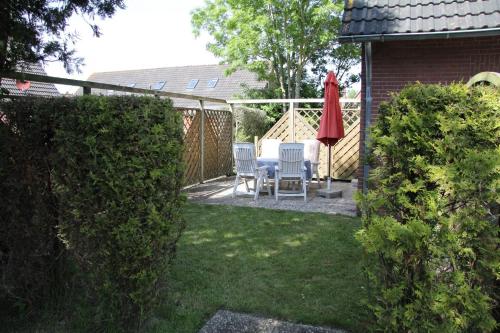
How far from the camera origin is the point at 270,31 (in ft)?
55.7

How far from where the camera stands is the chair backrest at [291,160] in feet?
24.4

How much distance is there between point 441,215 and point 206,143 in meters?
8.26

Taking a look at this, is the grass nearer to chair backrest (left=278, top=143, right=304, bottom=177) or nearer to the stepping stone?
the stepping stone

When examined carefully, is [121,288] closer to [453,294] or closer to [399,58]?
[453,294]

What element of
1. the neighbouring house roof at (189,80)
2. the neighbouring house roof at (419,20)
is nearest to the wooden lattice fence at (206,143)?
the neighbouring house roof at (419,20)

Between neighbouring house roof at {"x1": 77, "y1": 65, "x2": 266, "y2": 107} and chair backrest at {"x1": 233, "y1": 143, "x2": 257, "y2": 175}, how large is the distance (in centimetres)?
1667

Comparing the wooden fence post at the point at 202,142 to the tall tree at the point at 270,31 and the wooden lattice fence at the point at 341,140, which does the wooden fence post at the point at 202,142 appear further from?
the tall tree at the point at 270,31

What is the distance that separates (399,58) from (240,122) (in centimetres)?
646

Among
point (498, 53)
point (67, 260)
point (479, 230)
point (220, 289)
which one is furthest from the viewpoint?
point (498, 53)

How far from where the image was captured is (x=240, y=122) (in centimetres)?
1181

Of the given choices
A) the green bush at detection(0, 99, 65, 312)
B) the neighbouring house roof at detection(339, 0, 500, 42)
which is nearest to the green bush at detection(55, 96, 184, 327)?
the green bush at detection(0, 99, 65, 312)

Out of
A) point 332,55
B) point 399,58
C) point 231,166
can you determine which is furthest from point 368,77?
point 332,55

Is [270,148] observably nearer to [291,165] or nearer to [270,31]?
[291,165]

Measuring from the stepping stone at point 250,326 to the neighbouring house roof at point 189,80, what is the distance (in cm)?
2180
